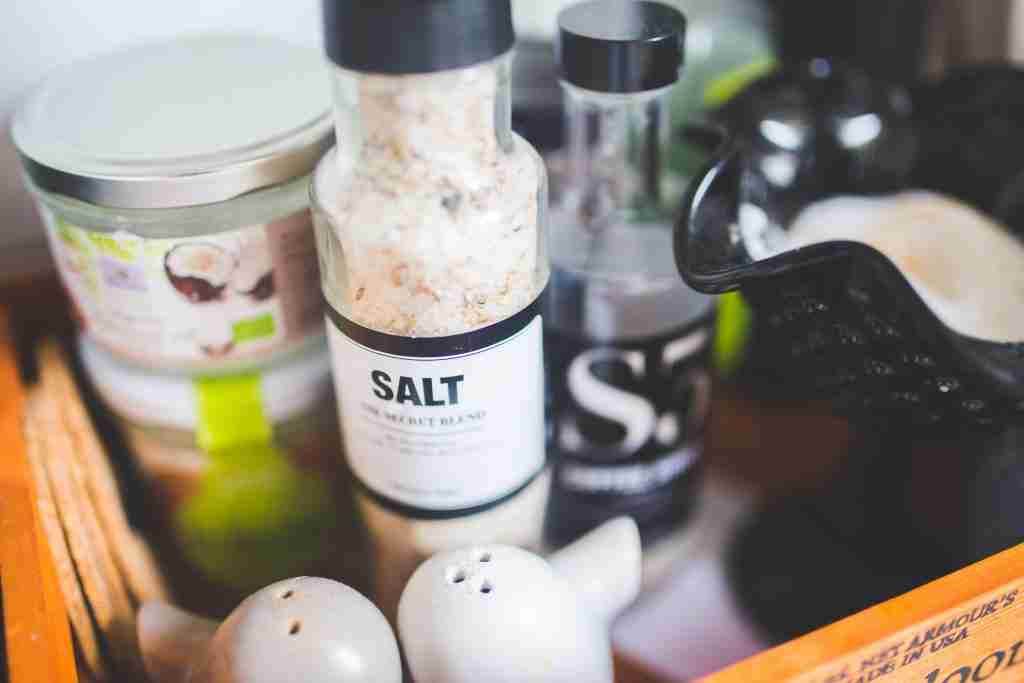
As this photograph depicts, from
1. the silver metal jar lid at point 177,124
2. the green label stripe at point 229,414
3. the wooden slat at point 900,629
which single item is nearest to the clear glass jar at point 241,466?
the green label stripe at point 229,414

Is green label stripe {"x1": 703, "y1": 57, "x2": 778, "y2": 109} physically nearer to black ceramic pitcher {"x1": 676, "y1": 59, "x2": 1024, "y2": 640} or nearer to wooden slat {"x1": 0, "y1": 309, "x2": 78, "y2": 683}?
black ceramic pitcher {"x1": 676, "y1": 59, "x2": 1024, "y2": 640}

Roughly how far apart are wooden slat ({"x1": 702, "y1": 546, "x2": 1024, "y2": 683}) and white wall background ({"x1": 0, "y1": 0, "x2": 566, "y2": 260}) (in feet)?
1.47

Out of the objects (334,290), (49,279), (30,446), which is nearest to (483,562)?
(334,290)

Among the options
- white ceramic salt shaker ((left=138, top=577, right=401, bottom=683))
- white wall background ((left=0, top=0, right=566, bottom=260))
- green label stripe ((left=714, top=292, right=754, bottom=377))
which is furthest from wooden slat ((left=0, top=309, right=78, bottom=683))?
green label stripe ((left=714, top=292, right=754, bottom=377))

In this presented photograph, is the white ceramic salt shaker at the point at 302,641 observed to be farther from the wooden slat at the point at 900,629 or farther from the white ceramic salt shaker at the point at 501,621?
the wooden slat at the point at 900,629

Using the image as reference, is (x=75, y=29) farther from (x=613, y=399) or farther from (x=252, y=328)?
(x=613, y=399)

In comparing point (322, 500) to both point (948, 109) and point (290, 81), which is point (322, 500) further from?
point (948, 109)

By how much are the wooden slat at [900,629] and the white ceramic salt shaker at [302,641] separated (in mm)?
121

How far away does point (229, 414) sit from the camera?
0.49 metres

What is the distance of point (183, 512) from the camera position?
515 mm

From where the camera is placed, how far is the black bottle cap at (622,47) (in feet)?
1.36

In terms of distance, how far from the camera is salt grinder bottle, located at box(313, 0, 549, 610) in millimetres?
337

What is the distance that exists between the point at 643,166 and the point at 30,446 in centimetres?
34

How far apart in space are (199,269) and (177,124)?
72 mm
